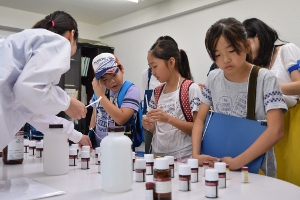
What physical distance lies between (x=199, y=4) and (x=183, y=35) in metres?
0.42

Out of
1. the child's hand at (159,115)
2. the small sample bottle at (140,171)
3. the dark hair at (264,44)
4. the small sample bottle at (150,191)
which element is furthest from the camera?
the dark hair at (264,44)

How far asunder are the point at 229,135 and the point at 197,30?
7.77 feet

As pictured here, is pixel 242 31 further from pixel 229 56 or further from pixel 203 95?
pixel 203 95

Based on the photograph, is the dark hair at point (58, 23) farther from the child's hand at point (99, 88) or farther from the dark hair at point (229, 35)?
the dark hair at point (229, 35)

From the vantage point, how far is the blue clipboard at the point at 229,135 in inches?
42.1

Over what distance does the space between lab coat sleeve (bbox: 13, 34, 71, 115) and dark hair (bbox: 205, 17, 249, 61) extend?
598 millimetres

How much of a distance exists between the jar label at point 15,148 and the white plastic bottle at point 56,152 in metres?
0.21

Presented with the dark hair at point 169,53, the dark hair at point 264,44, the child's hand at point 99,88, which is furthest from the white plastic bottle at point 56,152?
the dark hair at point 264,44

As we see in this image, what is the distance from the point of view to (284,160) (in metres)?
1.34

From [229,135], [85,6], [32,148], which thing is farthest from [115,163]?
[85,6]

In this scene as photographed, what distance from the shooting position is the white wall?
2559 mm

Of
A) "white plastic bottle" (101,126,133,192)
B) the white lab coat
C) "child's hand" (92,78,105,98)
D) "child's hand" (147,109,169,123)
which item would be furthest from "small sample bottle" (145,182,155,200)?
"child's hand" (92,78,105,98)

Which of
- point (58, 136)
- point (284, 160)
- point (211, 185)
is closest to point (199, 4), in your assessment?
point (284, 160)

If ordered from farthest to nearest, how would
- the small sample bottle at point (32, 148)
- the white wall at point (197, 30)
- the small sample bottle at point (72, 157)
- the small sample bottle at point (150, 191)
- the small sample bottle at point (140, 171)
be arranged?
1. the white wall at point (197, 30)
2. the small sample bottle at point (32, 148)
3. the small sample bottle at point (72, 157)
4. the small sample bottle at point (140, 171)
5. the small sample bottle at point (150, 191)
